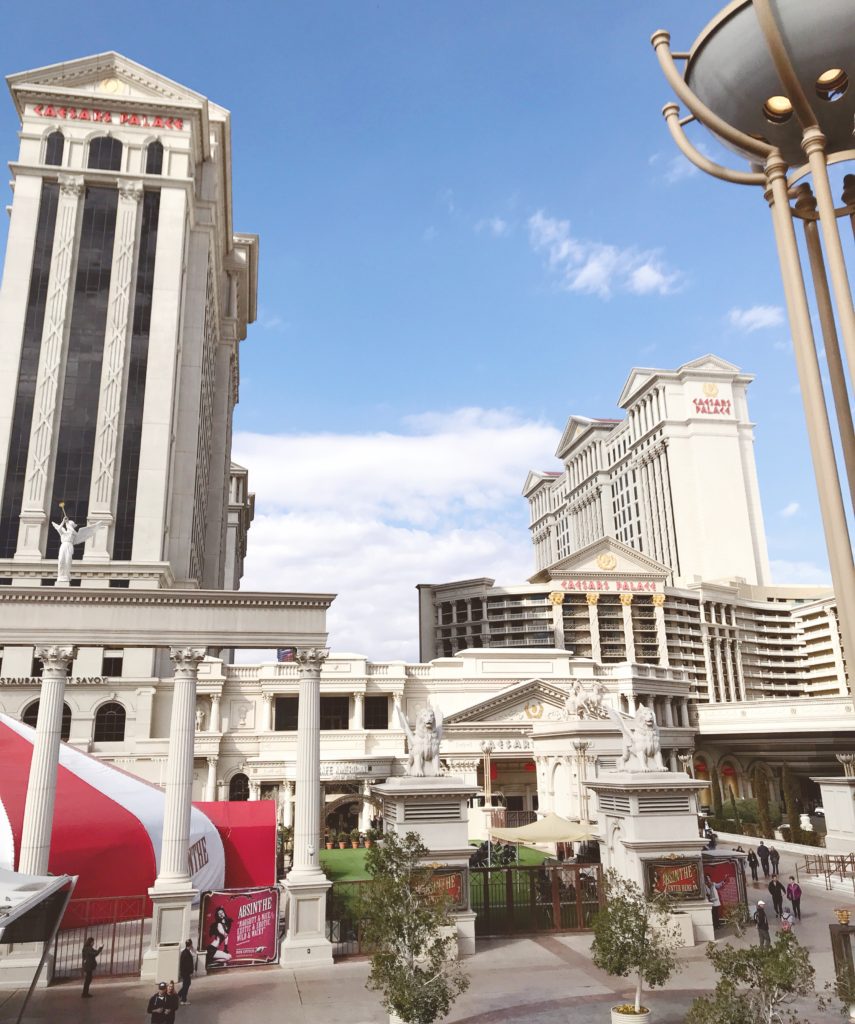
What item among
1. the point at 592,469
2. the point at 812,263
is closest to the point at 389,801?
the point at 812,263

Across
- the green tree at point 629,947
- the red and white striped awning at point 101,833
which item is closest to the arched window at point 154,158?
the red and white striped awning at point 101,833

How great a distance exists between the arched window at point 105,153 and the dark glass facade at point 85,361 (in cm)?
192

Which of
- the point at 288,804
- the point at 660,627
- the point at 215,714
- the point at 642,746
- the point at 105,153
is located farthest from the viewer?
the point at 660,627

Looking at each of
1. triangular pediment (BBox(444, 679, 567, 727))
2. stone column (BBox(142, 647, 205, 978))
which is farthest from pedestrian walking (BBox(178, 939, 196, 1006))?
triangular pediment (BBox(444, 679, 567, 727))

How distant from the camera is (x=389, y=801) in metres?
24.5

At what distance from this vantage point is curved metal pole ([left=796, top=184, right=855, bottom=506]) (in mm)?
9664

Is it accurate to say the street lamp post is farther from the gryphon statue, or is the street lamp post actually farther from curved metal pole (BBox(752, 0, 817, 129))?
the gryphon statue

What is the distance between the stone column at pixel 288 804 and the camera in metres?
56.9

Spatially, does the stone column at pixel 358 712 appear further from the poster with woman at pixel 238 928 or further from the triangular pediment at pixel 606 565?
the triangular pediment at pixel 606 565

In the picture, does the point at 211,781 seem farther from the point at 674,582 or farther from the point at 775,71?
the point at 674,582

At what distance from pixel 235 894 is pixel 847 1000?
14.8 meters

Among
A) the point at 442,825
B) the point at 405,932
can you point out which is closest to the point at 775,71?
the point at 405,932

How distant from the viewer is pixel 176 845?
21.6 m

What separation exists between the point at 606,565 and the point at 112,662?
61934mm
